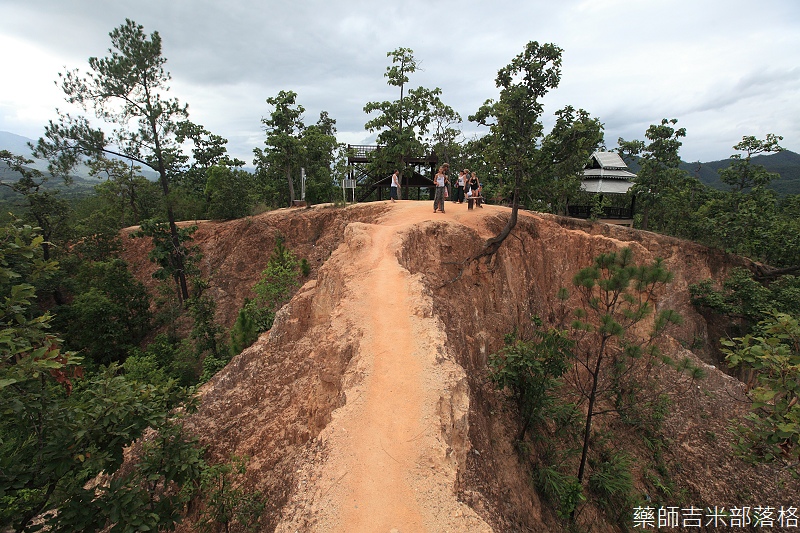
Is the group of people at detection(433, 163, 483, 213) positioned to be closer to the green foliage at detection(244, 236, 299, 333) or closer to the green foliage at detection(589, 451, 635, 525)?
the green foliage at detection(244, 236, 299, 333)

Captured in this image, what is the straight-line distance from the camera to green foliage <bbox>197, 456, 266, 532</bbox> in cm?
599

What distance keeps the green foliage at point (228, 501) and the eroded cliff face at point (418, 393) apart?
0.94 ft

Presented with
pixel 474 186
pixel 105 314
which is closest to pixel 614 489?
pixel 474 186

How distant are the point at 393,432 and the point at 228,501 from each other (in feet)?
10.8

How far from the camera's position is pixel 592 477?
9.87 m

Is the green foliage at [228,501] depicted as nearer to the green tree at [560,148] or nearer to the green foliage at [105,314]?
Result: the green tree at [560,148]

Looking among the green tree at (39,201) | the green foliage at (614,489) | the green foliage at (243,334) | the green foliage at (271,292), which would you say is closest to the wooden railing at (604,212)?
the green foliage at (614,489)

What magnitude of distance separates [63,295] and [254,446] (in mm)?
21478

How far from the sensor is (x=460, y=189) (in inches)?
695

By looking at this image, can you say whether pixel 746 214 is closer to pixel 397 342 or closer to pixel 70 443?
pixel 397 342

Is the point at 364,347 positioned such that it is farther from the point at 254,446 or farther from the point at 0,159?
the point at 0,159

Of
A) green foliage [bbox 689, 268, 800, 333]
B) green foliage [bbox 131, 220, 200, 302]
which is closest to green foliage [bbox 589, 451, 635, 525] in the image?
green foliage [bbox 689, 268, 800, 333]

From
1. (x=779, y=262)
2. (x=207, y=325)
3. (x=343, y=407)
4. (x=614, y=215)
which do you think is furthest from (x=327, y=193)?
(x=779, y=262)

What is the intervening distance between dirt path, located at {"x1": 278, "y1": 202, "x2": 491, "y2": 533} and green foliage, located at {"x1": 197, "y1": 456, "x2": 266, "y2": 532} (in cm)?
152
